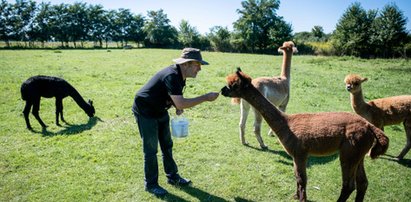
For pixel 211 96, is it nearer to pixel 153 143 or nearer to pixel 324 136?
pixel 153 143

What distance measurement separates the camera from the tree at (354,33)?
43281 millimetres

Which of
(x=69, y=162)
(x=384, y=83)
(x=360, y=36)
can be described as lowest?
(x=69, y=162)

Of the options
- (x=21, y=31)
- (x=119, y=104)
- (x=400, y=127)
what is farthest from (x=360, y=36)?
(x=21, y=31)

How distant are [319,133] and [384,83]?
1498 cm

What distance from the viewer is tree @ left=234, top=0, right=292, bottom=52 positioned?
2357 inches

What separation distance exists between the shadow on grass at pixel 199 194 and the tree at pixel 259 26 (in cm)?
5544

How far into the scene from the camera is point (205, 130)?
845 centimetres

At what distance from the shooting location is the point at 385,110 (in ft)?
21.7

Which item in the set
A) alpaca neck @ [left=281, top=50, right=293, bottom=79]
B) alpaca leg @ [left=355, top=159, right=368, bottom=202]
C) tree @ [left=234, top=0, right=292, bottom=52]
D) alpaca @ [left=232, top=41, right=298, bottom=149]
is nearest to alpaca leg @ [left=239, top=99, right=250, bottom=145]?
alpaca @ [left=232, top=41, right=298, bottom=149]

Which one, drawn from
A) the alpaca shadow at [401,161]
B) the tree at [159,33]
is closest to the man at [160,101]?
the alpaca shadow at [401,161]

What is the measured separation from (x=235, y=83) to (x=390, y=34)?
45142 millimetres

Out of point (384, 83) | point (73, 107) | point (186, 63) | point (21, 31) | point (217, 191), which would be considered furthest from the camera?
point (21, 31)

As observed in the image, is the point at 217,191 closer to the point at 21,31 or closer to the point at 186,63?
the point at 186,63

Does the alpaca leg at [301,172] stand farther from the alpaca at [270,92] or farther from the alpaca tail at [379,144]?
the alpaca at [270,92]
